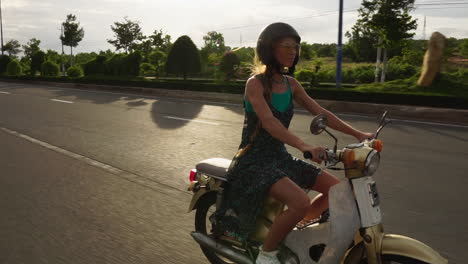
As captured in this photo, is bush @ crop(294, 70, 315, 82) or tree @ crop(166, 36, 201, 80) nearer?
tree @ crop(166, 36, 201, 80)

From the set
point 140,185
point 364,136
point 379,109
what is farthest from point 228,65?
point 364,136

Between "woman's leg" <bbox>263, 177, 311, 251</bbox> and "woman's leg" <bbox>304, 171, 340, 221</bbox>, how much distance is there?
0.26 m

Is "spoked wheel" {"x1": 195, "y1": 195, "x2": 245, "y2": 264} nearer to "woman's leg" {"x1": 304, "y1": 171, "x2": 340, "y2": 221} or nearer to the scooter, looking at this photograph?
the scooter

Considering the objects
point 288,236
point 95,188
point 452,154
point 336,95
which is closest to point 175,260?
point 288,236

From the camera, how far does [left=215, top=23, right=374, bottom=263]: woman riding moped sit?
8.51ft

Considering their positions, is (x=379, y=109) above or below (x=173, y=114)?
above

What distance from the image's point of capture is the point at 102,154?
7.28 meters

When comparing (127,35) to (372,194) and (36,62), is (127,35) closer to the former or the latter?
(36,62)

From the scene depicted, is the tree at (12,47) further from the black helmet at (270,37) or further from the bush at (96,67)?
the black helmet at (270,37)

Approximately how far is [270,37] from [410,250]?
1.41m

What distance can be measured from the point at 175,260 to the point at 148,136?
5.82 metres

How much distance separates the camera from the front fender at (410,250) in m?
2.17

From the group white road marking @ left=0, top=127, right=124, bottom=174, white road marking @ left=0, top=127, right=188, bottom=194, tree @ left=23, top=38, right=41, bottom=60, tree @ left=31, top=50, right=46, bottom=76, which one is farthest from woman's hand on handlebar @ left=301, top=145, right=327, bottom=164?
tree @ left=23, top=38, right=41, bottom=60

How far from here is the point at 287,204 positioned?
2.59m
